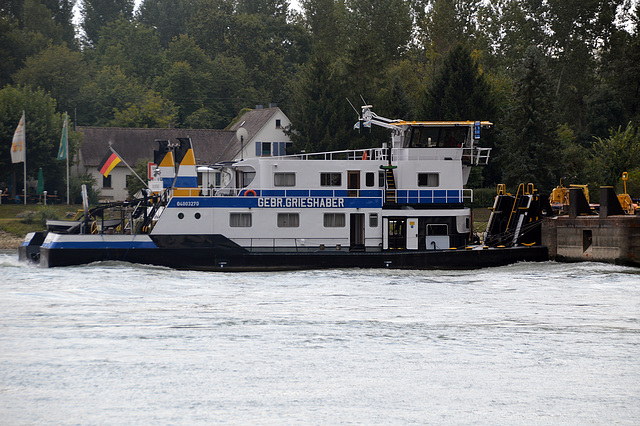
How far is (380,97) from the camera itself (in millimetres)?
61688

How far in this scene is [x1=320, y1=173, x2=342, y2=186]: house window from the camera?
99.6ft

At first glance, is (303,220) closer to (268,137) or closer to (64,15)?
(268,137)

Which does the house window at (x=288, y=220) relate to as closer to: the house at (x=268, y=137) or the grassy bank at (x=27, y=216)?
the grassy bank at (x=27, y=216)

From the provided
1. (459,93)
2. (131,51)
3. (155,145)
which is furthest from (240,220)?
(131,51)

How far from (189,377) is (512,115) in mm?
41322

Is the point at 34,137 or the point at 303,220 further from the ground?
the point at 34,137

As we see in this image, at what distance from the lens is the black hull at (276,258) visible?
29172 mm

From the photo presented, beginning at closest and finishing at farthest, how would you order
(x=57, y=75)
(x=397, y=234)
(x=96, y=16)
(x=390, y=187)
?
(x=390, y=187) < (x=397, y=234) < (x=57, y=75) < (x=96, y=16)

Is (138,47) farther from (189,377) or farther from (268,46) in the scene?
(189,377)

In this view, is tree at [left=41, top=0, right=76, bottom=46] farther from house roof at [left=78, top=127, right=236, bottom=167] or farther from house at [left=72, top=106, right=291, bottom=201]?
house at [left=72, top=106, right=291, bottom=201]

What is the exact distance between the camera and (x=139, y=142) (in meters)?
65.9

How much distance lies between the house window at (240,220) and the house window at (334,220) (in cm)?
283

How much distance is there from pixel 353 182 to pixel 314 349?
12429 millimetres

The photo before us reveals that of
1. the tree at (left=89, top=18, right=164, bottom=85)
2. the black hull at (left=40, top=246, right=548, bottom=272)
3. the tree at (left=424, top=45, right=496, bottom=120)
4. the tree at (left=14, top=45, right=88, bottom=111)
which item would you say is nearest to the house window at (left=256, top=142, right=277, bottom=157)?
the tree at (left=424, top=45, right=496, bottom=120)
